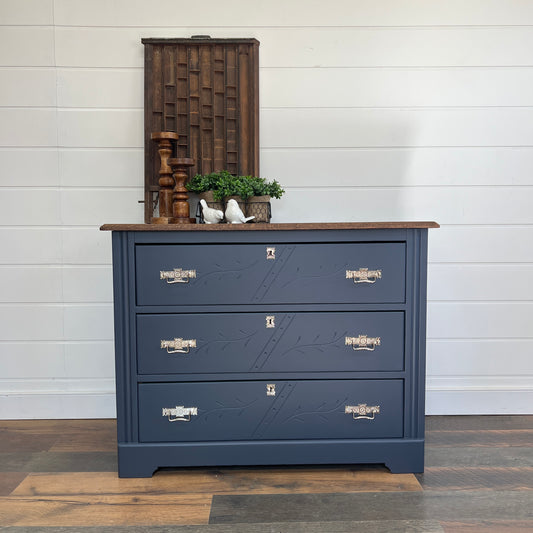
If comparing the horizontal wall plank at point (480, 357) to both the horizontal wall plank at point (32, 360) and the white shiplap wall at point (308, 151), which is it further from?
the horizontal wall plank at point (32, 360)

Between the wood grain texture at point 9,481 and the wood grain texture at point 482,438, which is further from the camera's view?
the wood grain texture at point 482,438

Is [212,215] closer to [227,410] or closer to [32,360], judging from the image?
[227,410]

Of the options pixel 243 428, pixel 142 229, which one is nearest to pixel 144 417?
pixel 243 428

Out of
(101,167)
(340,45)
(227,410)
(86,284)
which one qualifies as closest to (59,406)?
(86,284)

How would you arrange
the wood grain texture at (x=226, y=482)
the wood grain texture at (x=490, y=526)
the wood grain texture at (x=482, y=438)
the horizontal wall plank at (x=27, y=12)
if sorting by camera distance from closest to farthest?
the wood grain texture at (x=490, y=526), the wood grain texture at (x=226, y=482), the wood grain texture at (x=482, y=438), the horizontal wall plank at (x=27, y=12)

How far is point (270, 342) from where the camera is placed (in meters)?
1.98

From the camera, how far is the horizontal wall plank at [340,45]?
2.48 metres

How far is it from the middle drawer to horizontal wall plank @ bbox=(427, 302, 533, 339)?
2.43ft

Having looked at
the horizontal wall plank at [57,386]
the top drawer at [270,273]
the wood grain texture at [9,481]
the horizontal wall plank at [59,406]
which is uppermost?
the top drawer at [270,273]

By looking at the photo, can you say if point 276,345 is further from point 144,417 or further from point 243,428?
point 144,417

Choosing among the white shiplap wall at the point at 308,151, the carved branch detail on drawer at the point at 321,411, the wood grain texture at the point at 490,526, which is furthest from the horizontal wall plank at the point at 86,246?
Result: the wood grain texture at the point at 490,526

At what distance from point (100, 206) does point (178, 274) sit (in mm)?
840

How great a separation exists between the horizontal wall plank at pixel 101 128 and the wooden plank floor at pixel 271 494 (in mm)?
1409

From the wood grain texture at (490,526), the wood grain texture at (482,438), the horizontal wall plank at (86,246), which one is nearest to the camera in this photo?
the wood grain texture at (490,526)
